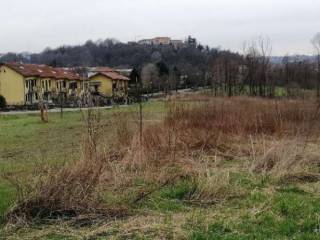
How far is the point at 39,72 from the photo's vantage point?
261ft

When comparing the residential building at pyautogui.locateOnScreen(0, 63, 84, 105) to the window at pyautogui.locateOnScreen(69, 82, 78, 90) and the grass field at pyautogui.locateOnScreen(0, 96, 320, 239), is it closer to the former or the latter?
the window at pyautogui.locateOnScreen(69, 82, 78, 90)

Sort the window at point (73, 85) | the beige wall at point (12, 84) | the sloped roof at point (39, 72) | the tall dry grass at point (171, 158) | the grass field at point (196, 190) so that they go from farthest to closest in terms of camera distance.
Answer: the window at point (73, 85) → the sloped roof at point (39, 72) → the beige wall at point (12, 84) → the tall dry grass at point (171, 158) → the grass field at point (196, 190)

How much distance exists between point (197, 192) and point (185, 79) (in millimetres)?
76257

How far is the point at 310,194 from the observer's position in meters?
8.38

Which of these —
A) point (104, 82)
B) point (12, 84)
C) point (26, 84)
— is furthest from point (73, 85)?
point (12, 84)

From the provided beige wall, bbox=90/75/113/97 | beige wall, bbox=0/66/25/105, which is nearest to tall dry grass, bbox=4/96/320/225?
beige wall, bbox=0/66/25/105

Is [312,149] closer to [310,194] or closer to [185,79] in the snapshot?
[310,194]

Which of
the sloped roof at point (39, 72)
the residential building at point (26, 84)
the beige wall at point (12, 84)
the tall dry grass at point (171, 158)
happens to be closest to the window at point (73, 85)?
the sloped roof at point (39, 72)

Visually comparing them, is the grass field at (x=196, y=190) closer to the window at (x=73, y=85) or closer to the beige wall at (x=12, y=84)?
the beige wall at (x=12, y=84)

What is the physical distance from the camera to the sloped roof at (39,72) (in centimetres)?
7354

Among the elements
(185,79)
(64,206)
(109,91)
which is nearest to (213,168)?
(64,206)

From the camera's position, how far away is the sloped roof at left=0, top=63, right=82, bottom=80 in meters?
73.5

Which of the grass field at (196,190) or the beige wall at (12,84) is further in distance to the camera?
the beige wall at (12,84)

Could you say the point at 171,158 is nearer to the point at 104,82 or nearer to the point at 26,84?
the point at 26,84
